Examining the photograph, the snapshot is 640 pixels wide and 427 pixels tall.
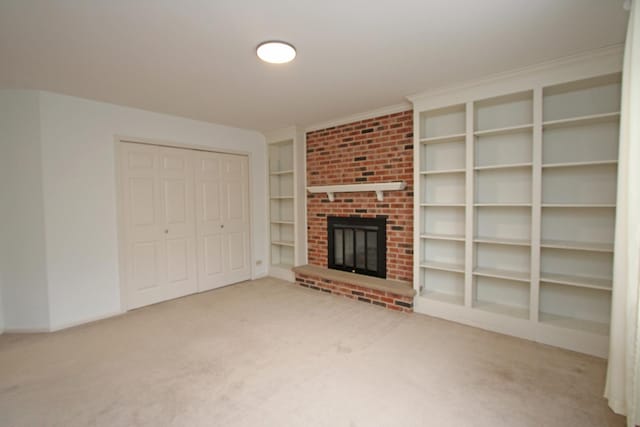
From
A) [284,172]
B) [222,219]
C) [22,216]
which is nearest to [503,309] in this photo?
[284,172]

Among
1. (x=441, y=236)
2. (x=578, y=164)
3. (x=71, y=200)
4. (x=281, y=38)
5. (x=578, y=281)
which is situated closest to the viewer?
(x=281, y=38)

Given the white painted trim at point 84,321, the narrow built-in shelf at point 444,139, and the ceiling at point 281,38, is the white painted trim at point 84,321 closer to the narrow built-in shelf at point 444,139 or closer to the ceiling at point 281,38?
the ceiling at point 281,38

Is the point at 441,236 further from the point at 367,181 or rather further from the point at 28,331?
the point at 28,331

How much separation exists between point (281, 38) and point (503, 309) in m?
3.19

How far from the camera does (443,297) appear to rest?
3.46 m

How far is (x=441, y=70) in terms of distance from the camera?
9.00ft

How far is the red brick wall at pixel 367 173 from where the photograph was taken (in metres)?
3.77

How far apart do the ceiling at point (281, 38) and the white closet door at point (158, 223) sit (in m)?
0.89

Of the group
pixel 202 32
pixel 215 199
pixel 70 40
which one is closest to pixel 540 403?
pixel 202 32

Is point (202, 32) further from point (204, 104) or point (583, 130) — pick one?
point (583, 130)

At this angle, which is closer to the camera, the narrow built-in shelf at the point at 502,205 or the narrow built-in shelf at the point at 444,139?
the narrow built-in shelf at the point at 502,205

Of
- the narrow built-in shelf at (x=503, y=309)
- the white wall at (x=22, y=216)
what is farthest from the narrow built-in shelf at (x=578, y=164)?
the white wall at (x=22, y=216)

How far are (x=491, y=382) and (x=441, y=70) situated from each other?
2.56 metres

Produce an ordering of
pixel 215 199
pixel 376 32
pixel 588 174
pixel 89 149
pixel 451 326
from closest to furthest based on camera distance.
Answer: pixel 376 32 < pixel 588 174 < pixel 451 326 < pixel 89 149 < pixel 215 199
